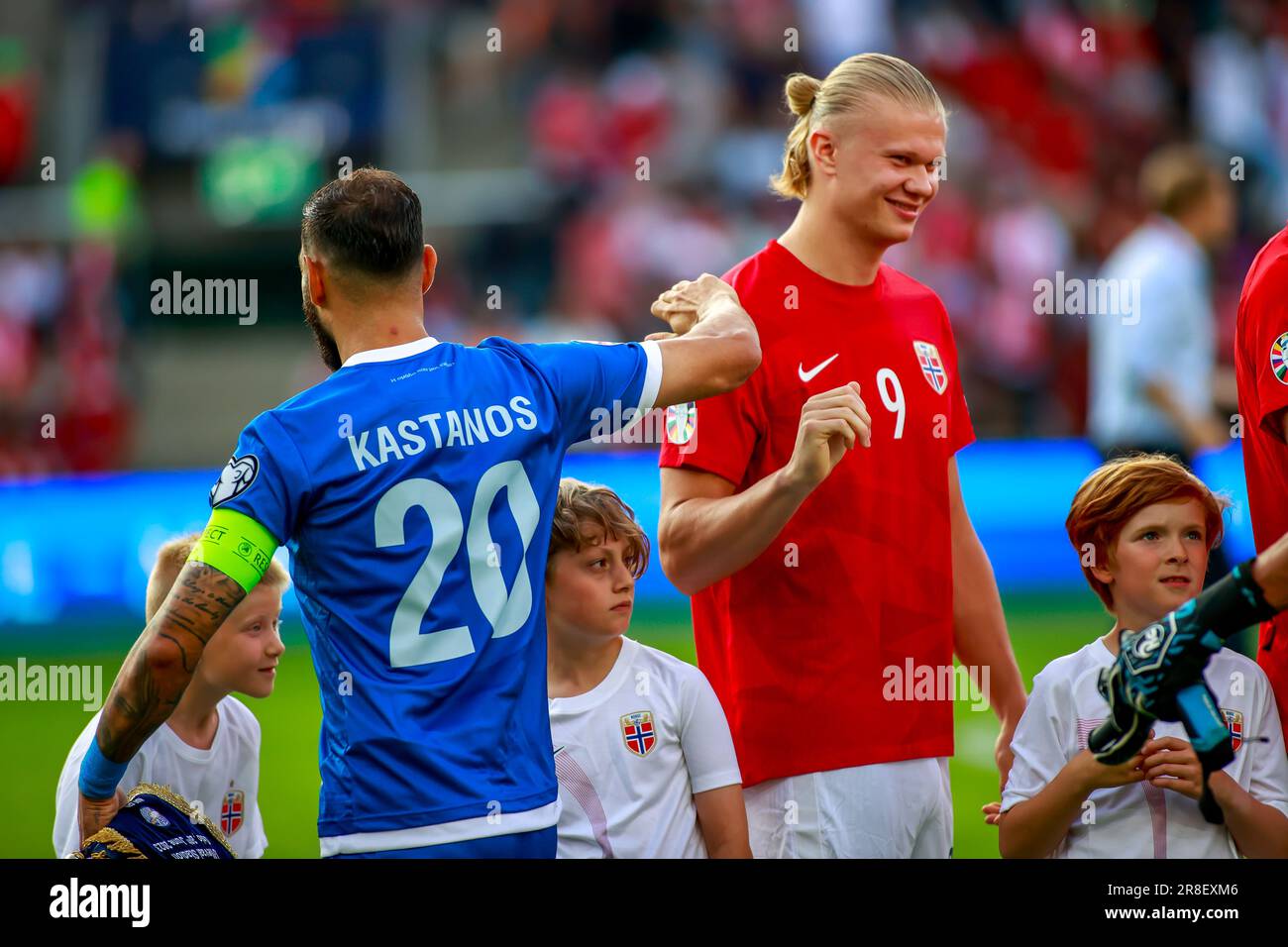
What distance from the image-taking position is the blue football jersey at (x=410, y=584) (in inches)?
109

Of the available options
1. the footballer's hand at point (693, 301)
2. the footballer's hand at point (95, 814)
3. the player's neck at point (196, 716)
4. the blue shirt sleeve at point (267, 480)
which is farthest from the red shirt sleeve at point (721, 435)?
the footballer's hand at point (95, 814)

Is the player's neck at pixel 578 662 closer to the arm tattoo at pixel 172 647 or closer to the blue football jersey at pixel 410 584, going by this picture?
the blue football jersey at pixel 410 584

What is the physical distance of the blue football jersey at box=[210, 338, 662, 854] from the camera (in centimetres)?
278

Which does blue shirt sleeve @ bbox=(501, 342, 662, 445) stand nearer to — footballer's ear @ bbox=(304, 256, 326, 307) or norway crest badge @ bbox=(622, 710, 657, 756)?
footballer's ear @ bbox=(304, 256, 326, 307)

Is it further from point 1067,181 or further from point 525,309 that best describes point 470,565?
point 1067,181

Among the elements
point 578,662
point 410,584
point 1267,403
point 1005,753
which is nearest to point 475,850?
point 410,584

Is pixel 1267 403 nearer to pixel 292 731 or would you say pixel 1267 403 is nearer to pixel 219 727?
pixel 219 727

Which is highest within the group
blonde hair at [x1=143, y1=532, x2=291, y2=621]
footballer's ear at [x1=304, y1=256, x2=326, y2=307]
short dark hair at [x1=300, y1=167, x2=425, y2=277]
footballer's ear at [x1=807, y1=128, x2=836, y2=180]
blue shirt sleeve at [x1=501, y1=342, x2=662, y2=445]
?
footballer's ear at [x1=807, y1=128, x2=836, y2=180]

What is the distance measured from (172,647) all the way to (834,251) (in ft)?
5.48

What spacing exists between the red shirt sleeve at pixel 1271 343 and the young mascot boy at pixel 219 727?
7.03ft

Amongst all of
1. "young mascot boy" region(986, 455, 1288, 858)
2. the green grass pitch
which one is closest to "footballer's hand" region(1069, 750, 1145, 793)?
"young mascot boy" region(986, 455, 1288, 858)

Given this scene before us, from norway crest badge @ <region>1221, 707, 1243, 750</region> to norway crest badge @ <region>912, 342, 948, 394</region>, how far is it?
35.0 inches
